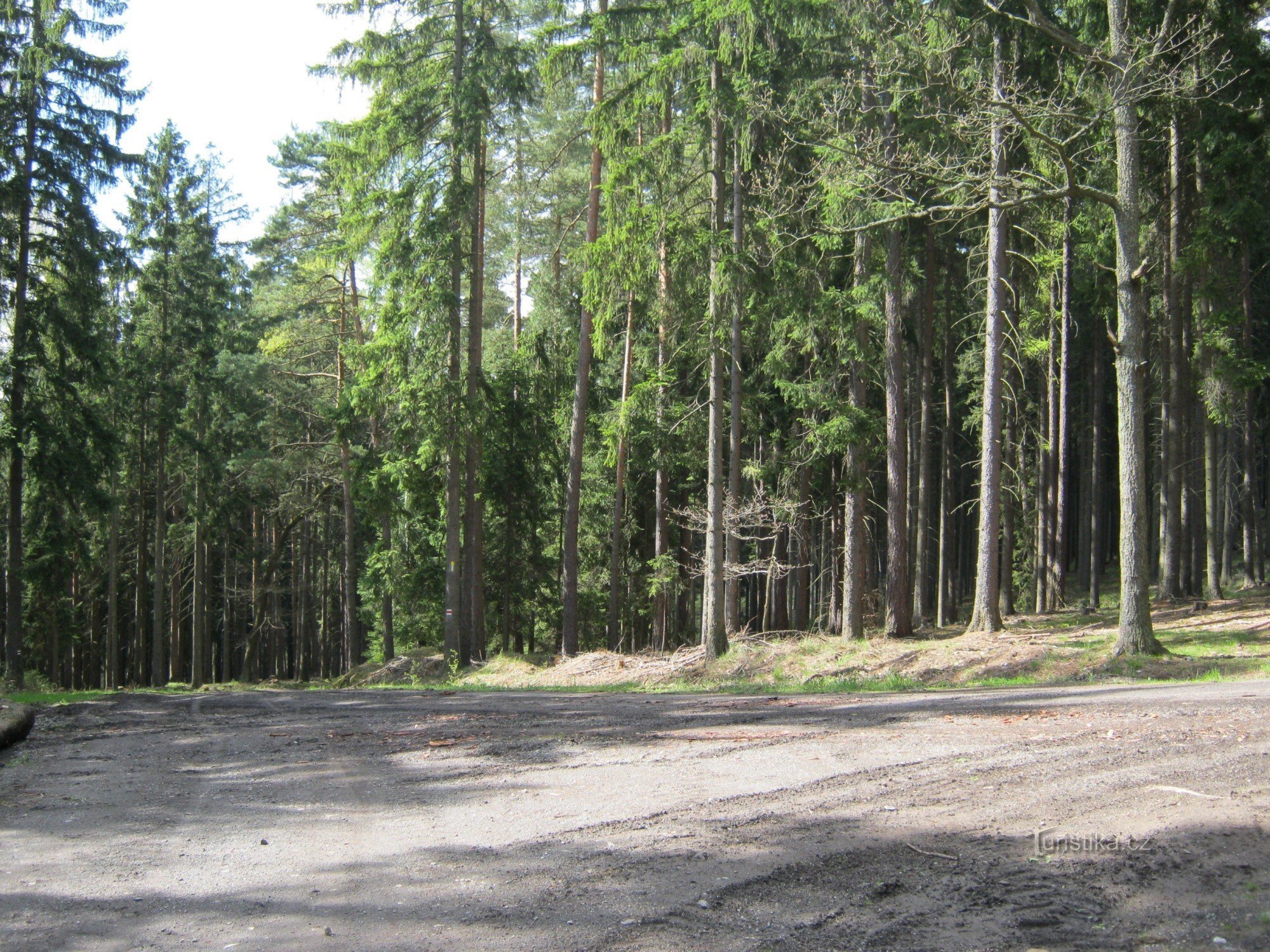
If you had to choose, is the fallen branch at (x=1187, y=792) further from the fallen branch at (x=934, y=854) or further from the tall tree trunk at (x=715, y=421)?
the tall tree trunk at (x=715, y=421)

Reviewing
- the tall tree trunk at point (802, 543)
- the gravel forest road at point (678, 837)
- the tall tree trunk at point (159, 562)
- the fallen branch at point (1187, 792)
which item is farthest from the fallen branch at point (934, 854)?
the tall tree trunk at point (159, 562)

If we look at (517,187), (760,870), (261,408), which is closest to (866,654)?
(760,870)

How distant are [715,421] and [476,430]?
6.73 m

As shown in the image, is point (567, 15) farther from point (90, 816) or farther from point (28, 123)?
point (90, 816)

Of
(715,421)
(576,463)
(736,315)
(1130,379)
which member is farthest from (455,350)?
(1130,379)

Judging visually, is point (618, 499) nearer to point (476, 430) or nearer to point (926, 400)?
point (476, 430)

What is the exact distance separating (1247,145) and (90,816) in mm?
22366

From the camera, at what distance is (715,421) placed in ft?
61.8

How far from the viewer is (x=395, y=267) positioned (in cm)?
2231

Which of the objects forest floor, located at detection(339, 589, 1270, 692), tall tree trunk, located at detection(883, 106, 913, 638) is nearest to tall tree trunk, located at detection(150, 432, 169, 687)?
forest floor, located at detection(339, 589, 1270, 692)

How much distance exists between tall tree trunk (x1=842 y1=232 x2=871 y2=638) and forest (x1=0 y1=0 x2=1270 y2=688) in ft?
0.30

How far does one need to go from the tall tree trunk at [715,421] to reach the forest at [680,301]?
9 cm

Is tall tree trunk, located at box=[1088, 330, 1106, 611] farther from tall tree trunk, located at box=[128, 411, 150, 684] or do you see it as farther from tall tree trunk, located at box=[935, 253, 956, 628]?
tall tree trunk, located at box=[128, 411, 150, 684]

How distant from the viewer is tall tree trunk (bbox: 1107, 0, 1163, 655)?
45.1 ft
